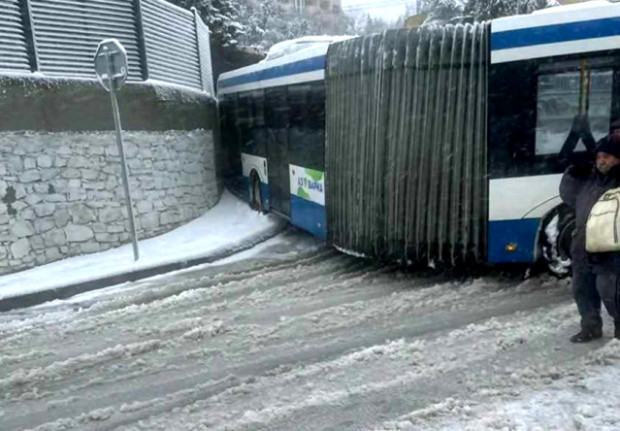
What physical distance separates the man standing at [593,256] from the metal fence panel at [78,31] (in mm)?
7559

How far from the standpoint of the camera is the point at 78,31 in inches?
375

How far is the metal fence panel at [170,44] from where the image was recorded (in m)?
10.9

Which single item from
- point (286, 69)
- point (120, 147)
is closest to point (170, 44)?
point (286, 69)

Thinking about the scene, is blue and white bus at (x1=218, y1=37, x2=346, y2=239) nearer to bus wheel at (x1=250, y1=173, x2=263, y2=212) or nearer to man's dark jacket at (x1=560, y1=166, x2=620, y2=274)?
bus wheel at (x1=250, y1=173, x2=263, y2=212)

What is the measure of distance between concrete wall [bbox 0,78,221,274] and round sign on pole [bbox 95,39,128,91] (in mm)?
1061

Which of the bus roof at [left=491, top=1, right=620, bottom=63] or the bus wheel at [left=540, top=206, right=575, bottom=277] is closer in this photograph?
the bus roof at [left=491, top=1, right=620, bottom=63]

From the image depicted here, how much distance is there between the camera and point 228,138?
1371cm

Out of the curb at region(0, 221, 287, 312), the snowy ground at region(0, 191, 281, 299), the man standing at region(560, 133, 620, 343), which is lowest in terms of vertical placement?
the curb at region(0, 221, 287, 312)

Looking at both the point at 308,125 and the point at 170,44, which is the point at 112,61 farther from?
the point at 170,44

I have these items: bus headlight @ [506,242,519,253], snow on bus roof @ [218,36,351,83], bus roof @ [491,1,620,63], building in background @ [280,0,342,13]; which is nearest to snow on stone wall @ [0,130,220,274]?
snow on bus roof @ [218,36,351,83]

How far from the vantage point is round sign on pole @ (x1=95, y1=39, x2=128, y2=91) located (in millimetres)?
8258

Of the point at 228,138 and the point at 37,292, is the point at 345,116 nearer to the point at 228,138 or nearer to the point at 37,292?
the point at 37,292

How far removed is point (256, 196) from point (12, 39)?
5.29 m

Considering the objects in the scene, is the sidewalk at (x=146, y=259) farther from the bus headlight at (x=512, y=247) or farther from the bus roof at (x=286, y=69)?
the bus headlight at (x=512, y=247)
